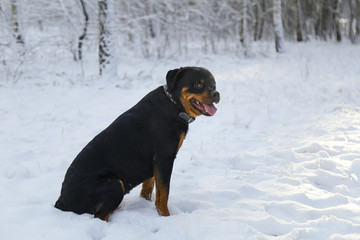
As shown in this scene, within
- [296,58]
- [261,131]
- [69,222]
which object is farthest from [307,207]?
[296,58]

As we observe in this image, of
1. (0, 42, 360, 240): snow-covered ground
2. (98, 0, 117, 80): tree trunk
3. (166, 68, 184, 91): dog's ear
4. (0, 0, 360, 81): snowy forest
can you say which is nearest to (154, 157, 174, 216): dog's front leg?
(0, 42, 360, 240): snow-covered ground

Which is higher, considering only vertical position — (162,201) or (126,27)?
(126,27)

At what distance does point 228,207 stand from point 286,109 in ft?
13.5

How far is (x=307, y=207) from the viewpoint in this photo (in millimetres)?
2832

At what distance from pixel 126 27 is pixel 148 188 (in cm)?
1085

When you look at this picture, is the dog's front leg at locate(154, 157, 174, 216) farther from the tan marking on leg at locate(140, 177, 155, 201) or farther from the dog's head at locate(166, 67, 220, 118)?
the dog's head at locate(166, 67, 220, 118)

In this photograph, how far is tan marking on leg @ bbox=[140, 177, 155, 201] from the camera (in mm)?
3088

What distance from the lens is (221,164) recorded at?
4078 mm

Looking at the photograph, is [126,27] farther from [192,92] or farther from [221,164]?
[192,92]

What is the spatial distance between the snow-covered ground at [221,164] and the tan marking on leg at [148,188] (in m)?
0.11

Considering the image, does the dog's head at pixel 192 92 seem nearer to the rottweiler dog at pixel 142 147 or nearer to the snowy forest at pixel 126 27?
the rottweiler dog at pixel 142 147

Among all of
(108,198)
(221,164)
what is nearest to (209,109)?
(108,198)

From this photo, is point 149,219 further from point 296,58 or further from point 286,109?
point 296,58

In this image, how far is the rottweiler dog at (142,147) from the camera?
2.54 m
